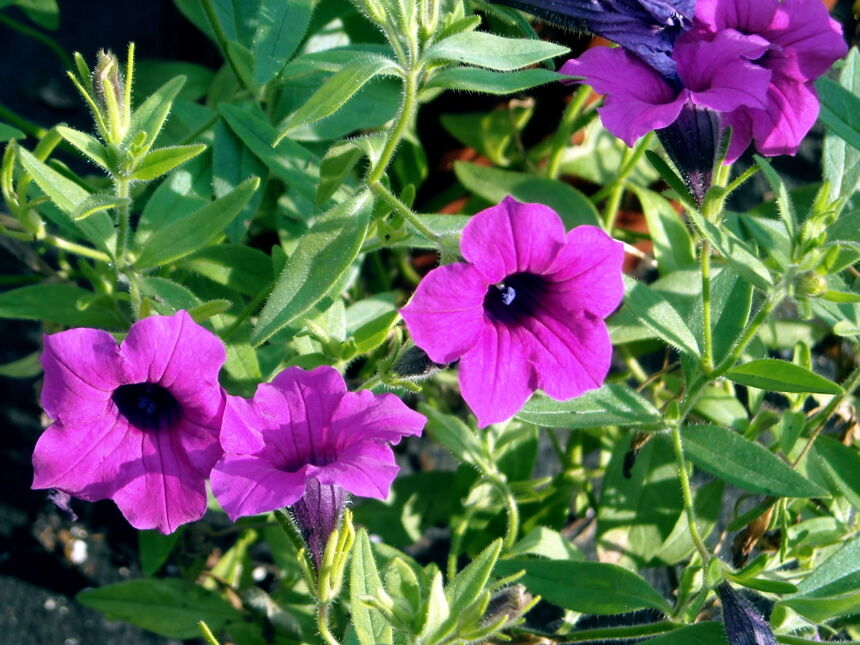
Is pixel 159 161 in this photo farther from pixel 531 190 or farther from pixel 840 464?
pixel 840 464

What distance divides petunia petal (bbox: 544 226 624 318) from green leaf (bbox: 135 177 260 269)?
0.42 m

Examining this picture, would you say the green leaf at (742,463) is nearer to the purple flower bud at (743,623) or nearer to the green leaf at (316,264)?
the purple flower bud at (743,623)

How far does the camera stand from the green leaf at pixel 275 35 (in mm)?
1353

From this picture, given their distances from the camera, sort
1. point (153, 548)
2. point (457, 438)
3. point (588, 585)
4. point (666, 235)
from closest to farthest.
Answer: point (588, 585)
point (457, 438)
point (153, 548)
point (666, 235)

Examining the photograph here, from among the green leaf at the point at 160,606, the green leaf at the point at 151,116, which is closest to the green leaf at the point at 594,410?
the green leaf at the point at 151,116

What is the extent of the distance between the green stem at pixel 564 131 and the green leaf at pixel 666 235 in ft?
0.51

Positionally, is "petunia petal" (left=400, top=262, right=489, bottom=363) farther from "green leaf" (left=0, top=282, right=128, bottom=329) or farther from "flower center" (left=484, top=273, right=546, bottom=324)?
"green leaf" (left=0, top=282, right=128, bottom=329)

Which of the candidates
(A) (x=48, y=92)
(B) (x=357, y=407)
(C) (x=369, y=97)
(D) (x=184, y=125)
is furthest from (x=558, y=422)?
(A) (x=48, y=92)

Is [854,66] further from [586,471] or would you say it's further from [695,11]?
[586,471]

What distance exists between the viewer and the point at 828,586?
121cm

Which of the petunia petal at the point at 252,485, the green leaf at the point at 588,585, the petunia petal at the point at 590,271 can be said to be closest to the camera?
the petunia petal at the point at 252,485

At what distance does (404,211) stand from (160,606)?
84 centimetres

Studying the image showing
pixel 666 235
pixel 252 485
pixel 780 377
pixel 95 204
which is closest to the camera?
Result: pixel 252 485

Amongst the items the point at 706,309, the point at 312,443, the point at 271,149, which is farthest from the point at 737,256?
the point at 271,149
